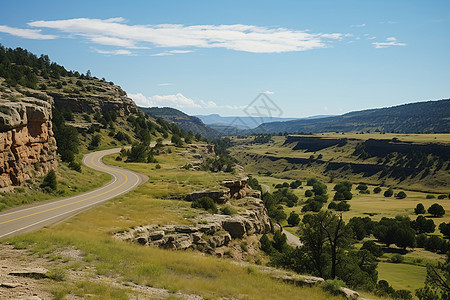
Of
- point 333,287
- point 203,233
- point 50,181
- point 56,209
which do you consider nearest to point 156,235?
point 203,233

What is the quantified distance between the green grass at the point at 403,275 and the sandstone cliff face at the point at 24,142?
47269 millimetres

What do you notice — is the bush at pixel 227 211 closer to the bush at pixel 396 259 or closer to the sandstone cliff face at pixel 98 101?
the bush at pixel 396 259

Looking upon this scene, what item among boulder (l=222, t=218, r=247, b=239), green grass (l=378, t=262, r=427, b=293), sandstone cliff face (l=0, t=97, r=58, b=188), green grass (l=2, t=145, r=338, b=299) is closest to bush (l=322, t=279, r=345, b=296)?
green grass (l=2, t=145, r=338, b=299)

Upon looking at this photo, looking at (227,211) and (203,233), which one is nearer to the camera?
(203,233)

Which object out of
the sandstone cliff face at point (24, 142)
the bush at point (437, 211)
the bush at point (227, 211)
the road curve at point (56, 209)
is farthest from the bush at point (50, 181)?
the bush at point (437, 211)

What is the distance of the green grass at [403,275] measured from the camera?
44781 millimetres

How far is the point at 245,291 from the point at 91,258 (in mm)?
8808

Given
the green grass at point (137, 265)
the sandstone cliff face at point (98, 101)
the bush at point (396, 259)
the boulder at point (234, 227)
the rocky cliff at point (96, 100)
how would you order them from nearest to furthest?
the green grass at point (137, 265) < the boulder at point (234, 227) < the bush at point (396, 259) < the sandstone cliff face at point (98, 101) < the rocky cliff at point (96, 100)

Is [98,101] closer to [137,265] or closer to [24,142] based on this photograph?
[24,142]

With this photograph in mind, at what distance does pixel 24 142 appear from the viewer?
36.3 m

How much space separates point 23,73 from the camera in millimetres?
105438

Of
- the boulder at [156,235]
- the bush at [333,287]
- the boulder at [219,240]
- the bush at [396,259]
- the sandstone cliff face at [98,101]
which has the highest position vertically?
the sandstone cliff face at [98,101]

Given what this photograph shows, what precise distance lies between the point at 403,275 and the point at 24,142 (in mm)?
54162

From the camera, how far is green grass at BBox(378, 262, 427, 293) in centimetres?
4478
